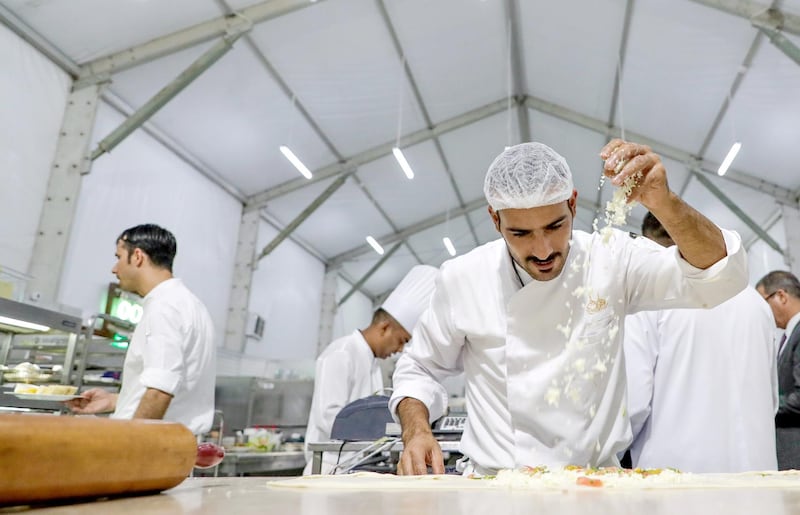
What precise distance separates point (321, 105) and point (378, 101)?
0.68 metres

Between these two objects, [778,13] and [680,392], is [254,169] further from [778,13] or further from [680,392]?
[680,392]

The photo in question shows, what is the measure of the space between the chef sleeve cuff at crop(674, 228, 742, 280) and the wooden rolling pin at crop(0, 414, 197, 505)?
1100 mm

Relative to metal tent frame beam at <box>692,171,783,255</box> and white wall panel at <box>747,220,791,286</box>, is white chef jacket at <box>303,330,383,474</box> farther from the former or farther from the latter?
white wall panel at <box>747,220,791,286</box>

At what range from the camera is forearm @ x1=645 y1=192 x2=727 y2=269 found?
1.24 metres

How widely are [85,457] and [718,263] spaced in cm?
124

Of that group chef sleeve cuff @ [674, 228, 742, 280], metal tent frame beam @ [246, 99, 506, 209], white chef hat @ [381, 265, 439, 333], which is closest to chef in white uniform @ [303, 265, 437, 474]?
white chef hat @ [381, 265, 439, 333]

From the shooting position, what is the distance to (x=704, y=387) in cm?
191

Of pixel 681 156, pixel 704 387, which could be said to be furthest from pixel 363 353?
pixel 681 156

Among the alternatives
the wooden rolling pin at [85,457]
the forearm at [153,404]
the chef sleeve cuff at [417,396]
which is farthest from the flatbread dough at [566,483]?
the forearm at [153,404]

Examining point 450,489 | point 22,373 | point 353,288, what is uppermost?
point 353,288

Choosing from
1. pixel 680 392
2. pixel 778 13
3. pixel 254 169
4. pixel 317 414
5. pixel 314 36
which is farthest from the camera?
pixel 254 169

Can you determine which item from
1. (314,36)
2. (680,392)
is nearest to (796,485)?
(680,392)

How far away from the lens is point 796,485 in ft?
3.22

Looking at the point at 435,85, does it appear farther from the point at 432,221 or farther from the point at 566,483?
the point at 566,483
